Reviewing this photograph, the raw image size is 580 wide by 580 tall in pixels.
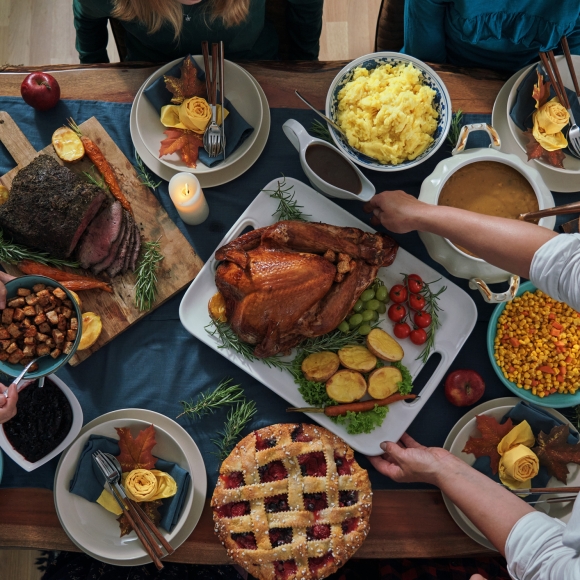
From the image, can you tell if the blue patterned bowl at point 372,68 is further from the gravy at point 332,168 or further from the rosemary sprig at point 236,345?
the rosemary sprig at point 236,345

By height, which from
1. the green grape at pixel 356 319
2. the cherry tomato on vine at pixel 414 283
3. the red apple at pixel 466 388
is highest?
the cherry tomato on vine at pixel 414 283

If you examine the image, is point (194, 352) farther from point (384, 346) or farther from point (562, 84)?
point (562, 84)

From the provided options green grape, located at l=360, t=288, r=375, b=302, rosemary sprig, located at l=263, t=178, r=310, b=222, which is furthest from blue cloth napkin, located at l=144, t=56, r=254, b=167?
green grape, located at l=360, t=288, r=375, b=302

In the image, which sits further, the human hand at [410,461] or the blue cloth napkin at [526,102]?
the blue cloth napkin at [526,102]

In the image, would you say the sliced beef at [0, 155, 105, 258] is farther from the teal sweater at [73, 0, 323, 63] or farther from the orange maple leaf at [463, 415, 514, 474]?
the orange maple leaf at [463, 415, 514, 474]

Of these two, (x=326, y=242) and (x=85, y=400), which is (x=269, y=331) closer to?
(x=326, y=242)

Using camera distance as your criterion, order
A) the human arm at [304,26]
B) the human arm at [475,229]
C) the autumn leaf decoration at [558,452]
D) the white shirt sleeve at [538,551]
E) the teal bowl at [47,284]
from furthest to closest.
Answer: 1. the human arm at [304,26]
2. the autumn leaf decoration at [558,452]
3. the teal bowl at [47,284]
4. the human arm at [475,229]
5. the white shirt sleeve at [538,551]

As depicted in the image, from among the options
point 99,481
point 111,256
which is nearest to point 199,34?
point 111,256

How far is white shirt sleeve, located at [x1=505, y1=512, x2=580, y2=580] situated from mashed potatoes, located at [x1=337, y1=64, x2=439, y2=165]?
Result: 1278 millimetres

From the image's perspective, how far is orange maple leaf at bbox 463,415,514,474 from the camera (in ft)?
6.66

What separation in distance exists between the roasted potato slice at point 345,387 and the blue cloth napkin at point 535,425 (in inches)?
20.1

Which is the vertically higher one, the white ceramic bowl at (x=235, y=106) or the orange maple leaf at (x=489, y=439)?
the white ceramic bowl at (x=235, y=106)

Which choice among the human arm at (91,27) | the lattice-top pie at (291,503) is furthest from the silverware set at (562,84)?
the human arm at (91,27)

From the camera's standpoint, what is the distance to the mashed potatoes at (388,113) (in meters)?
1.95
